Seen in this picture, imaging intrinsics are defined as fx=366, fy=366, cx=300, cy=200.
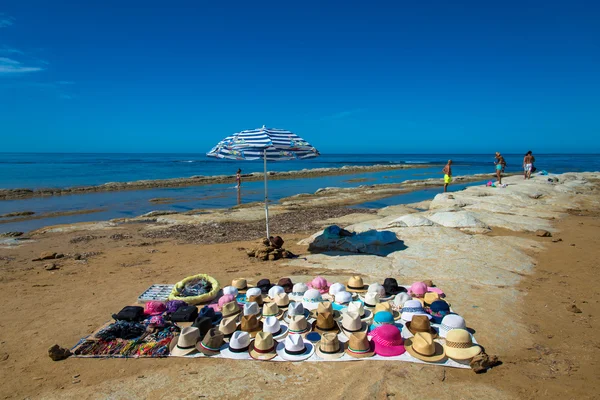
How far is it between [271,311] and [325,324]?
2.66ft

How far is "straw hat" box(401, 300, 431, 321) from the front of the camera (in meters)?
4.71

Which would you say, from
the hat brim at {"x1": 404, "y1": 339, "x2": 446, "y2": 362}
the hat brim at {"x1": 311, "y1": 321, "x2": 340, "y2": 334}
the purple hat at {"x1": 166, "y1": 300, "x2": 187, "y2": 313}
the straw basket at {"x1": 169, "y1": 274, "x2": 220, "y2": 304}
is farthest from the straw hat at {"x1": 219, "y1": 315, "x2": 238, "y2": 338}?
the hat brim at {"x1": 404, "y1": 339, "x2": 446, "y2": 362}

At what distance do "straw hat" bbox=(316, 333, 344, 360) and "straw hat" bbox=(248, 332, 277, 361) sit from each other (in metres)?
0.51

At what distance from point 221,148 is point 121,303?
365 centimetres

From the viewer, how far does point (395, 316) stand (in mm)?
4820

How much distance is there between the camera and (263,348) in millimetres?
4008

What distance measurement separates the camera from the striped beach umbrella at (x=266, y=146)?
7195mm

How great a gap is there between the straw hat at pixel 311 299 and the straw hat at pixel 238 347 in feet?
4.07

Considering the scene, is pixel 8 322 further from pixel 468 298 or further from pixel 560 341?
pixel 560 341

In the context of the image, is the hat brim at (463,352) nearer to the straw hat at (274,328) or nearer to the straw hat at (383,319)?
the straw hat at (383,319)

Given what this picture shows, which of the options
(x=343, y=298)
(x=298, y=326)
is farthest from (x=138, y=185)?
(x=298, y=326)

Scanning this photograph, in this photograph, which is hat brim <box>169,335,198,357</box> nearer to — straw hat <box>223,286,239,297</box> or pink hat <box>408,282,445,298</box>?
straw hat <box>223,286,239,297</box>

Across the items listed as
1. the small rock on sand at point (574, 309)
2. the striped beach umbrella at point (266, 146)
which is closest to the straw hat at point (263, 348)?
the striped beach umbrella at point (266, 146)

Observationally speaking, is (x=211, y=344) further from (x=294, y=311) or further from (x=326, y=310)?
(x=326, y=310)
